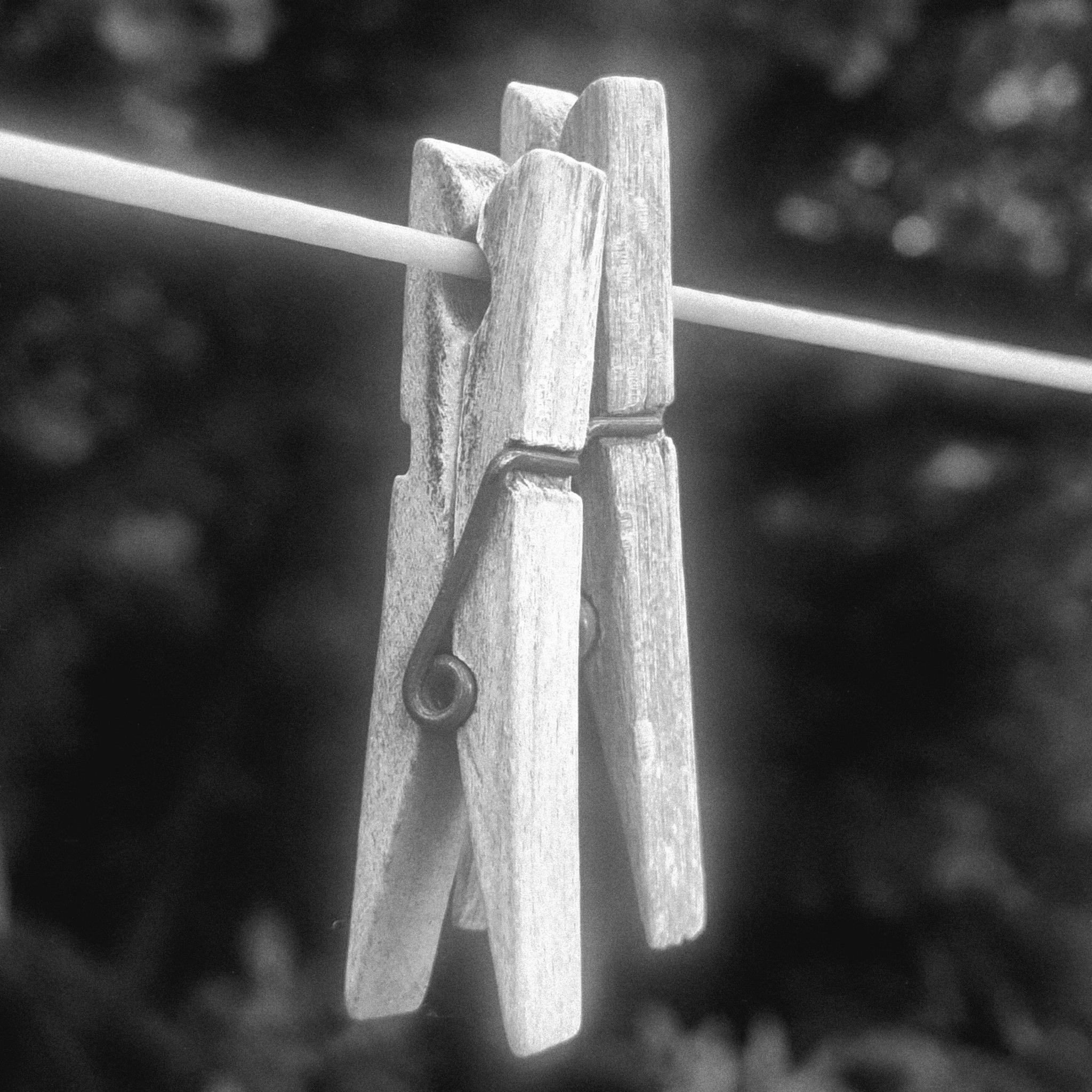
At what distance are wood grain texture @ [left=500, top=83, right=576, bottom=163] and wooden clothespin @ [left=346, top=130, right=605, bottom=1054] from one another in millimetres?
44

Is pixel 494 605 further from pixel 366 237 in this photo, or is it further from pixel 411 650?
pixel 366 237

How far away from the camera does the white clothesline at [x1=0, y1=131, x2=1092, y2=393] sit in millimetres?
500

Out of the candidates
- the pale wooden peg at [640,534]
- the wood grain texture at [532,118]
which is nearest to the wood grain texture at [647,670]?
the pale wooden peg at [640,534]

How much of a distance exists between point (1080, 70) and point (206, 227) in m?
0.99

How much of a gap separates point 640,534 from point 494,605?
88 mm

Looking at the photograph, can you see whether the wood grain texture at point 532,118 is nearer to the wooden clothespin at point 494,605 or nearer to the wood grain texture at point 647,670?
the wooden clothespin at point 494,605

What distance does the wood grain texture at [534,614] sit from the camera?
1.94ft

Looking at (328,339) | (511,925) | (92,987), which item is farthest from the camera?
(328,339)

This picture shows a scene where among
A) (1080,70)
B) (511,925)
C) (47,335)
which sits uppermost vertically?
(1080,70)

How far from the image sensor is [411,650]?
661 millimetres

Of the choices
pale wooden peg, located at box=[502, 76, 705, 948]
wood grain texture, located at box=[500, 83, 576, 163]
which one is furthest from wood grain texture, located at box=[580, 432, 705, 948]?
wood grain texture, located at box=[500, 83, 576, 163]

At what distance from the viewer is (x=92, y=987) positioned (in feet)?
4.61

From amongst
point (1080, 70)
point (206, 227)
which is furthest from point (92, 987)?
point (1080, 70)

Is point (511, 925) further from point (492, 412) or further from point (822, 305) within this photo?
point (822, 305)
